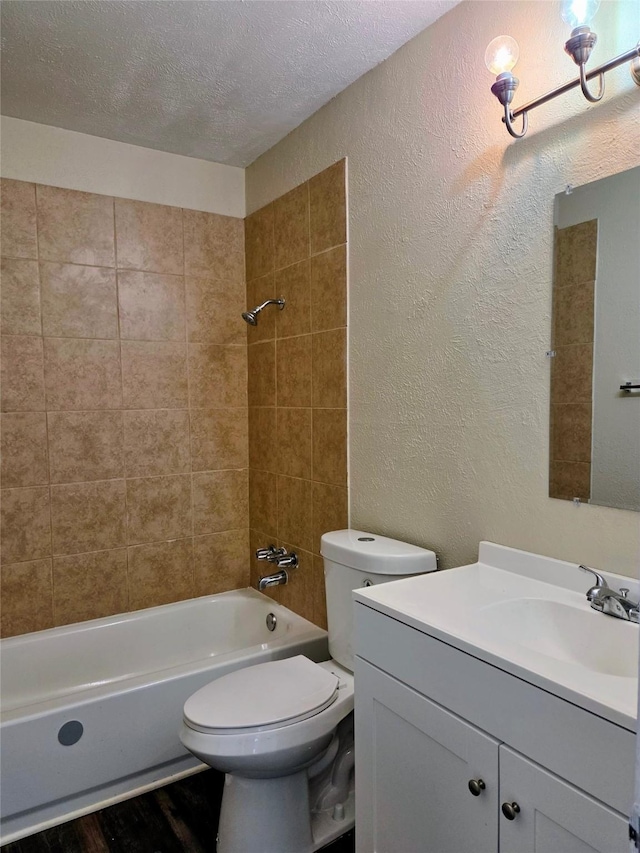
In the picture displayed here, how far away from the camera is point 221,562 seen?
2.71 meters

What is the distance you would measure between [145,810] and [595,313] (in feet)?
6.50

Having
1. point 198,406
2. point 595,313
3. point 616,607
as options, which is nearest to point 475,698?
point 616,607

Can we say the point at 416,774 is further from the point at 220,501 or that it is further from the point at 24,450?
the point at 24,450

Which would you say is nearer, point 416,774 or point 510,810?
point 510,810

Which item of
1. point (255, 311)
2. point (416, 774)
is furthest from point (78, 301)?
point (416, 774)

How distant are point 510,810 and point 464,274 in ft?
4.04

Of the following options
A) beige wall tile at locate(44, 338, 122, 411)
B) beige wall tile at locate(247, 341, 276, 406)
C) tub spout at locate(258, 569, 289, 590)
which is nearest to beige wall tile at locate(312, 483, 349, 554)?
tub spout at locate(258, 569, 289, 590)

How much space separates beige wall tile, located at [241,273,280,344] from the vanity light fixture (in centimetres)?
133

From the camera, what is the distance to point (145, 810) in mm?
1816

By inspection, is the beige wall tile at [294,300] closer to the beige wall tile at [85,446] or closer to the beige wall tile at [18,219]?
the beige wall tile at [85,446]

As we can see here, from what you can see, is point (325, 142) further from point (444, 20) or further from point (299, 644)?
point (299, 644)

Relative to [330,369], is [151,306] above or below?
above

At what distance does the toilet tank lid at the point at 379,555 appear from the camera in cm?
162

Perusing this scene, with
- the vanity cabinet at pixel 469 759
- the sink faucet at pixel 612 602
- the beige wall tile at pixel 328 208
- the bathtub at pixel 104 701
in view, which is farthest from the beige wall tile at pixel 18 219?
the sink faucet at pixel 612 602
